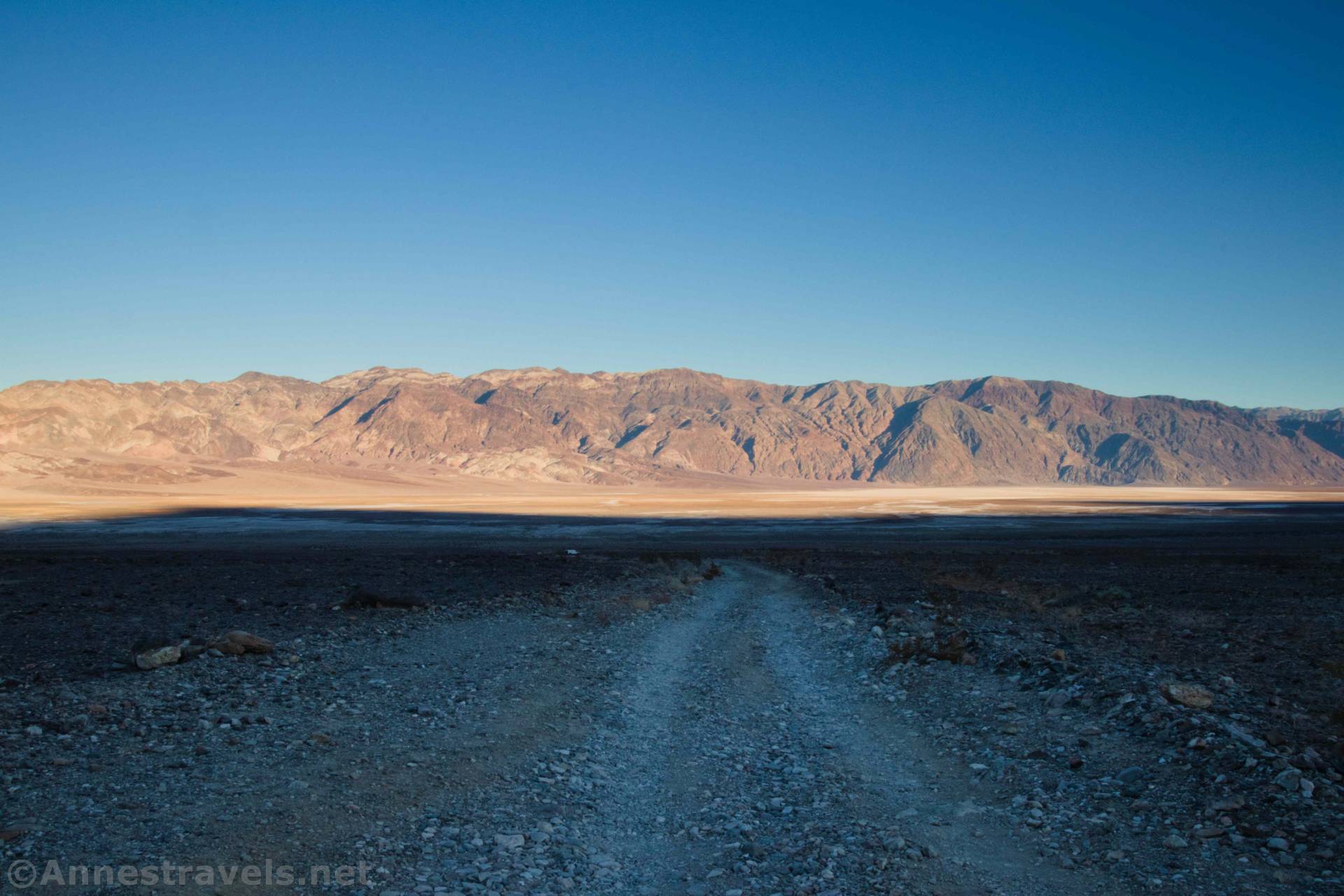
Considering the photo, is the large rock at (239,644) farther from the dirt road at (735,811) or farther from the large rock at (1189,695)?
the large rock at (1189,695)

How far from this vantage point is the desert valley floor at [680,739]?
229 inches

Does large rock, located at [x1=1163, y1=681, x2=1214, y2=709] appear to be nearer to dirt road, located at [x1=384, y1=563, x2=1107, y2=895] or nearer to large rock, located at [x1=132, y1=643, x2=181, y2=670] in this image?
dirt road, located at [x1=384, y1=563, x2=1107, y2=895]

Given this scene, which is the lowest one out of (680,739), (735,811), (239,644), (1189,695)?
(680,739)

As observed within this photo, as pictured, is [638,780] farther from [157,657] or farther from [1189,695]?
[157,657]

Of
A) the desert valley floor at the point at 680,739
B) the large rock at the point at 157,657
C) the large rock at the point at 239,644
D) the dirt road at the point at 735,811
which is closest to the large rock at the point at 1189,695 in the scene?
the desert valley floor at the point at 680,739

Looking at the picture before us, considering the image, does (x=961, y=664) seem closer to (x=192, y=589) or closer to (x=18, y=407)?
(x=192, y=589)

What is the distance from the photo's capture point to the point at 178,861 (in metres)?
5.40

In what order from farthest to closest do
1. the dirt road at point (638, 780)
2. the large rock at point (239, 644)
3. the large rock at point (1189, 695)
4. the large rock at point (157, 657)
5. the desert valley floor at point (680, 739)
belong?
the large rock at point (239, 644) < the large rock at point (157, 657) < the large rock at point (1189, 695) < the desert valley floor at point (680, 739) < the dirt road at point (638, 780)

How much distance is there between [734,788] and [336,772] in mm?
3709

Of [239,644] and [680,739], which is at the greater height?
[239,644]

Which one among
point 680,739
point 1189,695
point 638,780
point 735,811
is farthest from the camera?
point 680,739

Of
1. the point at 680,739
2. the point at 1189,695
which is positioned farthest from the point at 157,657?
the point at 1189,695

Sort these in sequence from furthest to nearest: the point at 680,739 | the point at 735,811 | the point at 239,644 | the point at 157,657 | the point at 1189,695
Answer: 1. the point at 239,644
2. the point at 157,657
3. the point at 680,739
4. the point at 1189,695
5. the point at 735,811

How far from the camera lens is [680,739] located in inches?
362
